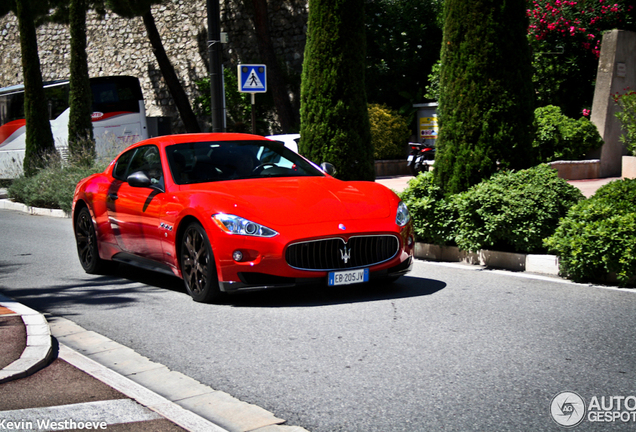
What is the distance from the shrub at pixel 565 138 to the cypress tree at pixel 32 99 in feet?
41.8

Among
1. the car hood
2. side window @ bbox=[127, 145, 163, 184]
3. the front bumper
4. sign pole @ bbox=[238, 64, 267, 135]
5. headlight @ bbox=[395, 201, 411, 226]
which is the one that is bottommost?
the front bumper

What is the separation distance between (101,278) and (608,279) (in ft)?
18.1

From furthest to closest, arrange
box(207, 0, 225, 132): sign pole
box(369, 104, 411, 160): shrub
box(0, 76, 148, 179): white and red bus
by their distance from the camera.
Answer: box(0, 76, 148, 179): white and red bus < box(369, 104, 411, 160): shrub < box(207, 0, 225, 132): sign pole

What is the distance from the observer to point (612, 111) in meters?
18.2

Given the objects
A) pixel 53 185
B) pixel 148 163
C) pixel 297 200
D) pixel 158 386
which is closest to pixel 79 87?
pixel 53 185

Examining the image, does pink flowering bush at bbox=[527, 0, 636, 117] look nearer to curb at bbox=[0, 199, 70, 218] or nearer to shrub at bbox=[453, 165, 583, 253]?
shrub at bbox=[453, 165, 583, 253]

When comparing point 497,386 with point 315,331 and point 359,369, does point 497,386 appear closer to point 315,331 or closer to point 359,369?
point 359,369

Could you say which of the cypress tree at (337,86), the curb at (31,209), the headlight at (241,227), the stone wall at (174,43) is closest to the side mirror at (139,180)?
the headlight at (241,227)

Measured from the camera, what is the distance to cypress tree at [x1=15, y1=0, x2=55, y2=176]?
20844mm

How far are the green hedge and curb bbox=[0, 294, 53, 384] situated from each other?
16.0ft

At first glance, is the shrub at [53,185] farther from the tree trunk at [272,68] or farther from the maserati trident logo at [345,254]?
the maserati trident logo at [345,254]

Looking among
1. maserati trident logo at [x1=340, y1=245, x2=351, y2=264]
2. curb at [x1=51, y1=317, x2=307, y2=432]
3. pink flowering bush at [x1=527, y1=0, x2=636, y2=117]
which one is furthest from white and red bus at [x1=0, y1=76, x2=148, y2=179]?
curb at [x1=51, y1=317, x2=307, y2=432]

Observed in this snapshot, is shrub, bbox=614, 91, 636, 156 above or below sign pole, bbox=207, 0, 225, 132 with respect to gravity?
below

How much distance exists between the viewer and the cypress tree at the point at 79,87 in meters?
20.1
